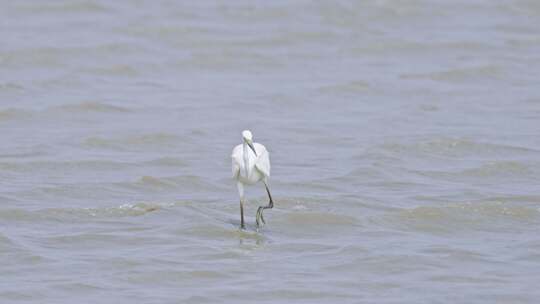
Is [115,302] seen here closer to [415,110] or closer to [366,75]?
[415,110]

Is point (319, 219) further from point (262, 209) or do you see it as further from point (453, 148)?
point (453, 148)

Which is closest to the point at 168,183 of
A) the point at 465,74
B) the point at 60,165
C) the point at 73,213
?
the point at 60,165

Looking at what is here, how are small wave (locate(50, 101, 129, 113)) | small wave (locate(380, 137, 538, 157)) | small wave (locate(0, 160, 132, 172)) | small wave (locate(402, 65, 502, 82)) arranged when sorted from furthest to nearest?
small wave (locate(402, 65, 502, 82)) → small wave (locate(50, 101, 129, 113)) → small wave (locate(380, 137, 538, 157)) → small wave (locate(0, 160, 132, 172))

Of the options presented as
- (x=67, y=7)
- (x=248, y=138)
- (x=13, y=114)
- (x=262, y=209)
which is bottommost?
(x=262, y=209)

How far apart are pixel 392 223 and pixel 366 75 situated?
7.68 meters

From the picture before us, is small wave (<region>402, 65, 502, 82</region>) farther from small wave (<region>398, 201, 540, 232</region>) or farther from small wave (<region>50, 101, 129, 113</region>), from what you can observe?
small wave (<region>398, 201, 540, 232</region>)

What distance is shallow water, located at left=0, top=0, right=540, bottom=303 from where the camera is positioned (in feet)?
32.2

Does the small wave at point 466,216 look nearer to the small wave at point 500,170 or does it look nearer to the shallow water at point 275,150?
the shallow water at point 275,150

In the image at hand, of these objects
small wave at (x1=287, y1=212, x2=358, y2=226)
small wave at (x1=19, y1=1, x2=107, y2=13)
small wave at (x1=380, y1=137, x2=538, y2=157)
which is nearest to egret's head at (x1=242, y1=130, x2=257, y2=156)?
small wave at (x1=287, y1=212, x2=358, y2=226)

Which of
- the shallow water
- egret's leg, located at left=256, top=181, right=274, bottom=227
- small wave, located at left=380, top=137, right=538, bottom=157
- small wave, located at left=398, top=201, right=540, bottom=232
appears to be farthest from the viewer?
small wave, located at left=380, top=137, right=538, bottom=157

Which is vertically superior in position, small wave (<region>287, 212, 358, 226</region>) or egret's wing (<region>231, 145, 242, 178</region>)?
egret's wing (<region>231, 145, 242, 178</region>)

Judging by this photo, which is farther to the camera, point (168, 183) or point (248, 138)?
point (168, 183)

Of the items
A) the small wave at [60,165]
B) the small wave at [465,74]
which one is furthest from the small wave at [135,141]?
the small wave at [465,74]

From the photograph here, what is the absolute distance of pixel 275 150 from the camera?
14.5 meters
